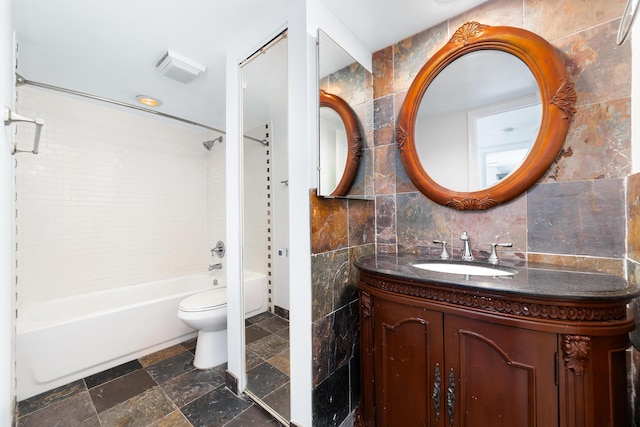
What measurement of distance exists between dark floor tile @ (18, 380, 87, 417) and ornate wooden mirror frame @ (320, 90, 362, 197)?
2.24m

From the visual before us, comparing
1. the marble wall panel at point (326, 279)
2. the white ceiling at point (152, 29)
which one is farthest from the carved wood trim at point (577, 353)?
the white ceiling at point (152, 29)

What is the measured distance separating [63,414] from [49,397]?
0.91ft

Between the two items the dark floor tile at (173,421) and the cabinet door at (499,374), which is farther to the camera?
the dark floor tile at (173,421)

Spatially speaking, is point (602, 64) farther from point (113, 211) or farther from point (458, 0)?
point (113, 211)

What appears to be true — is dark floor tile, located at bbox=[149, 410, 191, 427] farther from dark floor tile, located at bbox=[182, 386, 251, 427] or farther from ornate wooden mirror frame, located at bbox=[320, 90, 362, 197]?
ornate wooden mirror frame, located at bbox=[320, 90, 362, 197]

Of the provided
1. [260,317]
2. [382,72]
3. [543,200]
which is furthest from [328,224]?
[382,72]

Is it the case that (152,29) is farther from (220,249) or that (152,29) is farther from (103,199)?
(220,249)

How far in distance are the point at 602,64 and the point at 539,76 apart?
20cm

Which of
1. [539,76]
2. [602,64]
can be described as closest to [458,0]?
[539,76]

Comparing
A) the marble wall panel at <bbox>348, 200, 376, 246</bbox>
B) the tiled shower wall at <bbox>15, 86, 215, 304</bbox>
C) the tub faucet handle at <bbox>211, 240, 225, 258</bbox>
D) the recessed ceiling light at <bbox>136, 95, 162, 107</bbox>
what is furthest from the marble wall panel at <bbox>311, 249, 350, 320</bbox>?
the tiled shower wall at <bbox>15, 86, 215, 304</bbox>

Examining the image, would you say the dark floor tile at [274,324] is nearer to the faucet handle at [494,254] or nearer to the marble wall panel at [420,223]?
the marble wall panel at [420,223]

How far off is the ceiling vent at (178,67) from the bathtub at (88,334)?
1.54 m

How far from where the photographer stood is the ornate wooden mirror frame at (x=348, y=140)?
1.36 m

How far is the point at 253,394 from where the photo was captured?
62.2 inches
